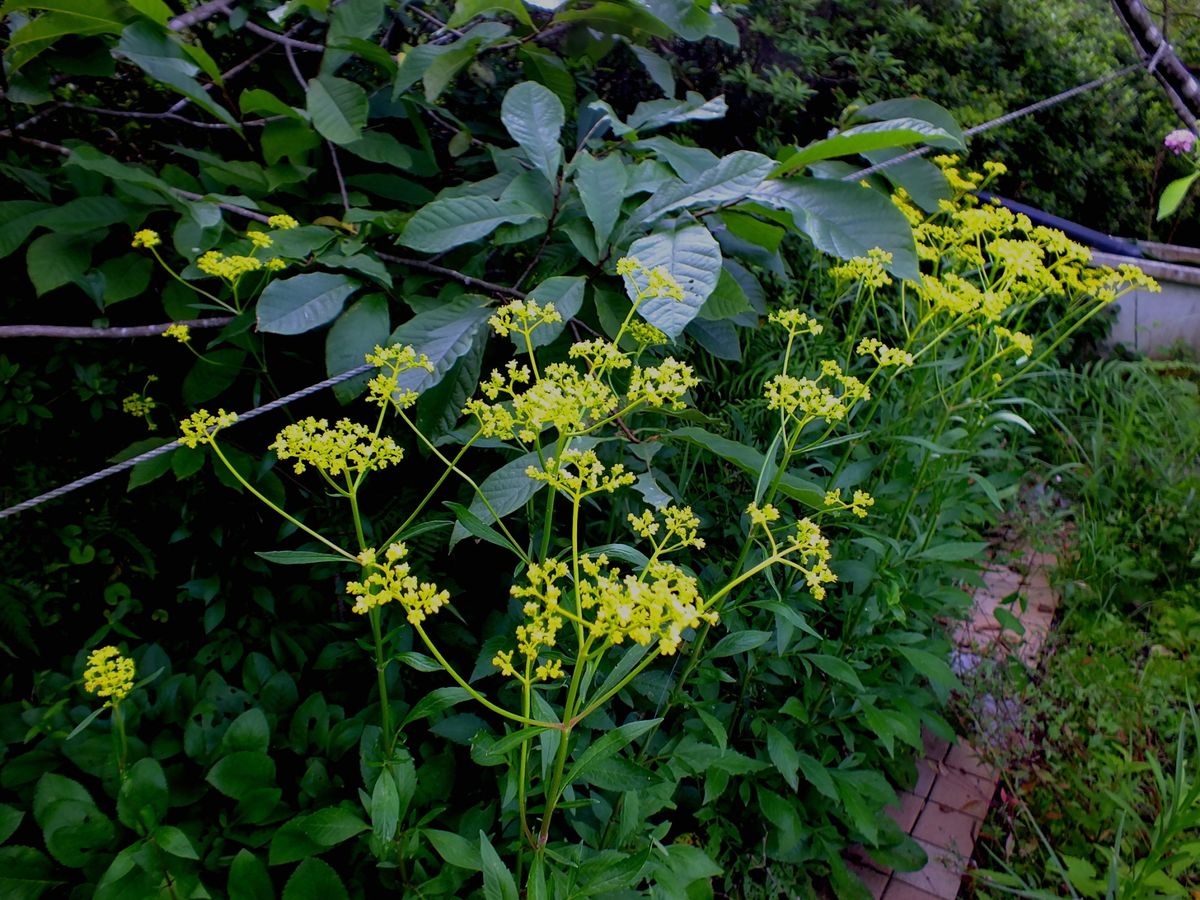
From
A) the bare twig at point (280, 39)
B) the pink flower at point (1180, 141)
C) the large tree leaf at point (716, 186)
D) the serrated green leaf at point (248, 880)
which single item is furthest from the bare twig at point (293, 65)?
the pink flower at point (1180, 141)

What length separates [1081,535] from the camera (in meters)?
2.61

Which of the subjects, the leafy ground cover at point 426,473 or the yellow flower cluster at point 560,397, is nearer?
the yellow flower cluster at point 560,397

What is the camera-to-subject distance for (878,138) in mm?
1283

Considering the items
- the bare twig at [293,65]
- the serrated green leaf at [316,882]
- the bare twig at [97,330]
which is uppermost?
the bare twig at [293,65]

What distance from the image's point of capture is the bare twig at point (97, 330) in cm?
121

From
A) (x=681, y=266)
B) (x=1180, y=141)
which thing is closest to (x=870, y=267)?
(x=681, y=266)

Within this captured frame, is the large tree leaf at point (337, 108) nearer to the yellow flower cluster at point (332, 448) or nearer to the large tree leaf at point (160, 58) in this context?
the large tree leaf at point (160, 58)

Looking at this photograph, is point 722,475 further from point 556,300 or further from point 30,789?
point 30,789

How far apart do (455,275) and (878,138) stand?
0.79m

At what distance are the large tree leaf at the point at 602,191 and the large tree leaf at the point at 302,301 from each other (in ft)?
1.43

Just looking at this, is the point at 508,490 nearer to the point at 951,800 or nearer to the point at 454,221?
the point at 454,221

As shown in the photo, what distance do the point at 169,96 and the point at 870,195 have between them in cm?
162

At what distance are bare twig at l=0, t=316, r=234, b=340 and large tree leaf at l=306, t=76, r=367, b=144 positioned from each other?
0.39 meters

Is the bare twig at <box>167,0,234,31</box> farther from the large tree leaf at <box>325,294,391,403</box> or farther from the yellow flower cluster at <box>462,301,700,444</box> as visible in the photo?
the yellow flower cluster at <box>462,301,700,444</box>
